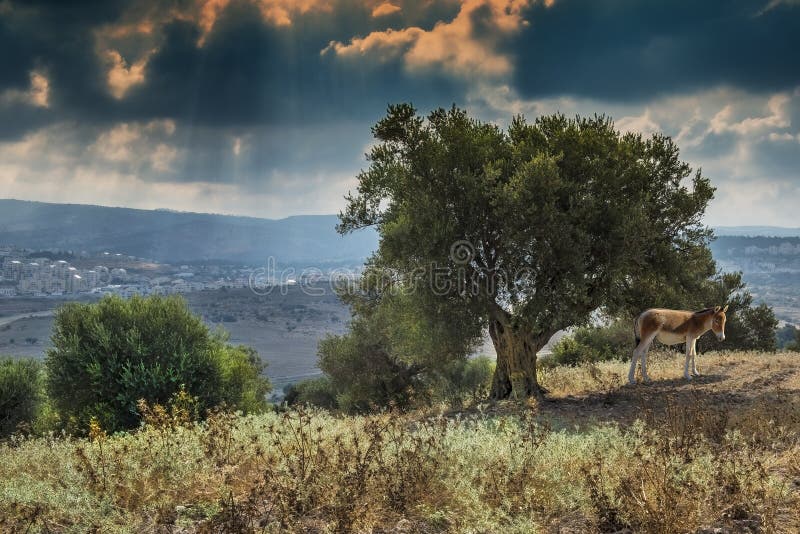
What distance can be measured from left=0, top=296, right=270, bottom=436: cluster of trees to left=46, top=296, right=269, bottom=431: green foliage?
0.04 metres

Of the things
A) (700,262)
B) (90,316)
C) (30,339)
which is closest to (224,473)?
(700,262)

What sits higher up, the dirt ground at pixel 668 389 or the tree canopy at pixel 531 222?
the tree canopy at pixel 531 222

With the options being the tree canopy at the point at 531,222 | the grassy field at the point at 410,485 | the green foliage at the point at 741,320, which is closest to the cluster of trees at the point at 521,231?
the tree canopy at the point at 531,222

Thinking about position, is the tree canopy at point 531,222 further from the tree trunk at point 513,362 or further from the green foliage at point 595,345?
the green foliage at point 595,345

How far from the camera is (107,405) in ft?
78.1

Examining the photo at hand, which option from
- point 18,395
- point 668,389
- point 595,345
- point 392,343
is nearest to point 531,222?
point 668,389

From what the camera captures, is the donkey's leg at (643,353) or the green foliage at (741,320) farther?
the green foliage at (741,320)

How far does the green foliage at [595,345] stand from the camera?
1597 inches

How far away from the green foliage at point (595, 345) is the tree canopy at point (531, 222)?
66.2ft

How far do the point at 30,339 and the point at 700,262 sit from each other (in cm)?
16464

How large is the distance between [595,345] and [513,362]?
27.0 meters

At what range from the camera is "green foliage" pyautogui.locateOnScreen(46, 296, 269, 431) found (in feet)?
79.2

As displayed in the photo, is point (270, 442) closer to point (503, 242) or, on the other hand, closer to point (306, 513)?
point (306, 513)

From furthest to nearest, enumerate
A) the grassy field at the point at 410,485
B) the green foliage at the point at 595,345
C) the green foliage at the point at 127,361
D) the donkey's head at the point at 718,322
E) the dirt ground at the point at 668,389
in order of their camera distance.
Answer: the green foliage at the point at 595,345 < the green foliage at the point at 127,361 < the donkey's head at the point at 718,322 < the dirt ground at the point at 668,389 < the grassy field at the point at 410,485
